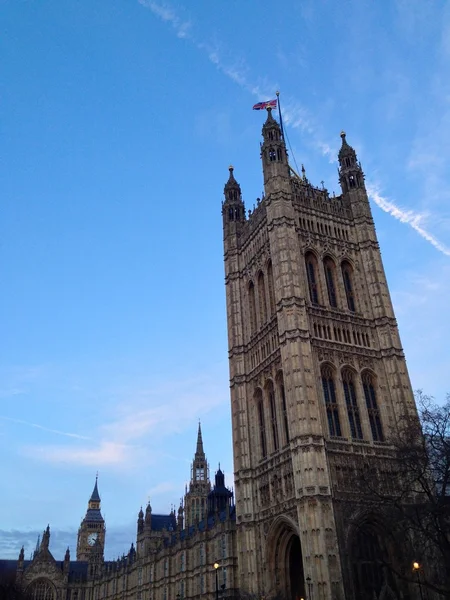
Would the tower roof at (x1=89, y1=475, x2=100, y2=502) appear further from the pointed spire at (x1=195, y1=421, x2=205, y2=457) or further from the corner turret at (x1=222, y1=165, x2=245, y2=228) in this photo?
the corner turret at (x1=222, y1=165, x2=245, y2=228)

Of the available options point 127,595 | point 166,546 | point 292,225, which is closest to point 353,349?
point 292,225

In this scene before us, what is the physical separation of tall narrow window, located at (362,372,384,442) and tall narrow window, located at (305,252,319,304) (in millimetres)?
8617

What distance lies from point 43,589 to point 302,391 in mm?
93608

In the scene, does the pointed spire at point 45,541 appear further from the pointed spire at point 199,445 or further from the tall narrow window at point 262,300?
the tall narrow window at point 262,300

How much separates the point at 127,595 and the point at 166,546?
22.0m

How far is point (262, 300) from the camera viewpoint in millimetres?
58938

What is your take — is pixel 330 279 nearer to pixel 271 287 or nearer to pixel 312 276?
pixel 312 276

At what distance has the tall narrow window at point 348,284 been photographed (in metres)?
57.0

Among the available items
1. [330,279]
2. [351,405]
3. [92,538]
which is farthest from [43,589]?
[330,279]

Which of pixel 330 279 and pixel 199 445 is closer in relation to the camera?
pixel 330 279

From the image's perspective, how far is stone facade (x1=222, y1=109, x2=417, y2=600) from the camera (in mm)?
43500

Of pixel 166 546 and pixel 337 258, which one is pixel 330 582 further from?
pixel 166 546

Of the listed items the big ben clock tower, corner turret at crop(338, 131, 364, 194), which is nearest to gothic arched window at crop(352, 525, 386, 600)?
corner turret at crop(338, 131, 364, 194)

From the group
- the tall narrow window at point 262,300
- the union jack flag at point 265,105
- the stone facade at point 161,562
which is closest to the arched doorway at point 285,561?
the stone facade at point 161,562
